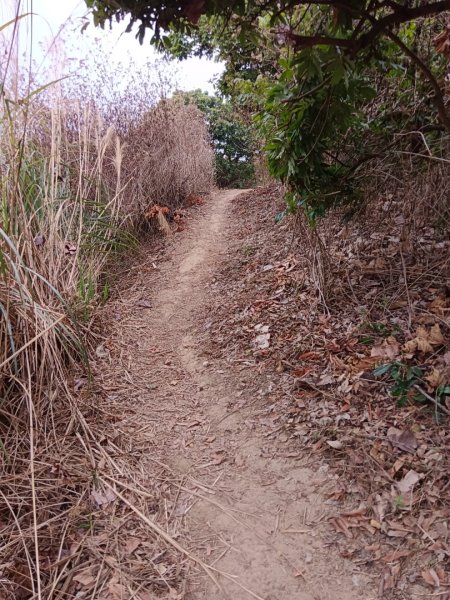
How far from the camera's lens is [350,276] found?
2.80 meters

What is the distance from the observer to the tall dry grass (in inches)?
61.9

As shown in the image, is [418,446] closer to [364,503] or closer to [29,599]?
[364,503]

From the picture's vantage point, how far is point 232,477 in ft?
6.39

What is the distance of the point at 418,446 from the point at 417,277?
1099 mm

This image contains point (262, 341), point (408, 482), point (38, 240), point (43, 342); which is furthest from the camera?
point (262, 341)

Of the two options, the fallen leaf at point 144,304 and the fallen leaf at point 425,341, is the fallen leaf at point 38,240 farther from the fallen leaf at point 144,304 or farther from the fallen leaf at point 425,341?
the fallen leaf at point 425,341

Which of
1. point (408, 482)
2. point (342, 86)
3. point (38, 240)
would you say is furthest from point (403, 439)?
point (38, 240)

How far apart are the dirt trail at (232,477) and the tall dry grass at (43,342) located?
0.41 metres

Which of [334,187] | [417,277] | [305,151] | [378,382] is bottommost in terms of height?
[378,382]

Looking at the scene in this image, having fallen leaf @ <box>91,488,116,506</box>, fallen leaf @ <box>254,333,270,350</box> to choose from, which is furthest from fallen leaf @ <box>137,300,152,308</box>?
fallen leaf @ <box>91,488,116,506</box>

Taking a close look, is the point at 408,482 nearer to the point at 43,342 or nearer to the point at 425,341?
the point at 425,341

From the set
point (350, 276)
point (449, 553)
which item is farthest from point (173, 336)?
point (449, 553)

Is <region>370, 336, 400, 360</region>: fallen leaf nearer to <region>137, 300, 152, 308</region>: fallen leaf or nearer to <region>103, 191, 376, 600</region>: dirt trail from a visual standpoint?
<region>103, 191, 376, 600</region>: dirt trail

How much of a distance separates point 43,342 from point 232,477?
1.05 meters
